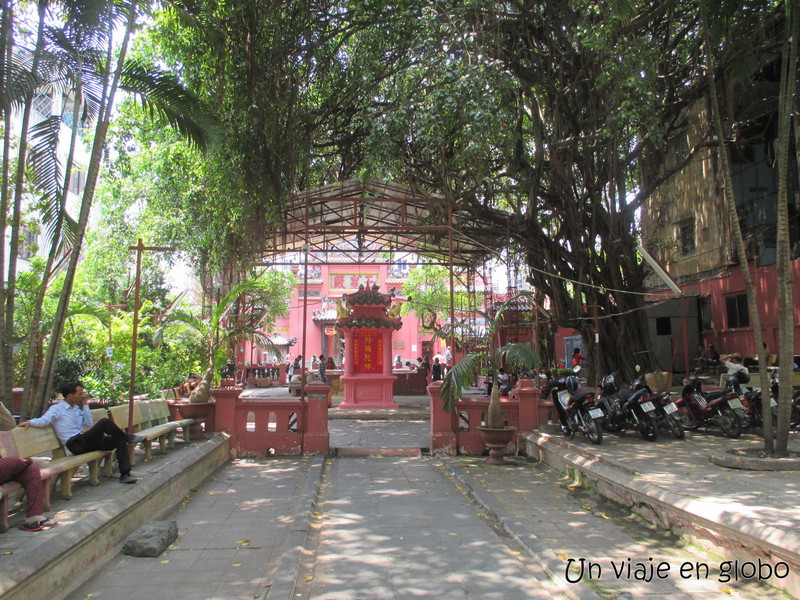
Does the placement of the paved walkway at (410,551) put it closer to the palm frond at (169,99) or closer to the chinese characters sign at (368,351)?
the palm frond at (169,99)

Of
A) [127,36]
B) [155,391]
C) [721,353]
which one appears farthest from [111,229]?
[721,353]

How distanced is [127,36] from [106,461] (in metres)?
5.17

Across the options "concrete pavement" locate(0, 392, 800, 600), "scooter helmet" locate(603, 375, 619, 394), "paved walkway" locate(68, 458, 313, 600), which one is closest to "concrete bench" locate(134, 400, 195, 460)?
"concrete pavement" locate(0, 392, 800, 600)

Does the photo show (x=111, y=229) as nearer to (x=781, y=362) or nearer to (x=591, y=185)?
(x=591, y=185)

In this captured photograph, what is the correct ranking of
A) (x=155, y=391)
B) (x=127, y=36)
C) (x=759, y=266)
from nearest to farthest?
(x=127, y=36) < (x=155, y=391) < (x=759, y=266)

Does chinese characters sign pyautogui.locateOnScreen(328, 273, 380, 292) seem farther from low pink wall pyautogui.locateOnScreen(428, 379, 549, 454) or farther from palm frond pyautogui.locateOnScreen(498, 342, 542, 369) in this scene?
palm frond pyautogui.locateOnScreen(498, 342, 542, 369)

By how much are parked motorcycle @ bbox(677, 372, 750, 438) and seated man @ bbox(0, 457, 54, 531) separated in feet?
29.2

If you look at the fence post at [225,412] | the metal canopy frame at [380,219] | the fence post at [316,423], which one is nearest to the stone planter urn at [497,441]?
the metal canopy frame at [380,219]

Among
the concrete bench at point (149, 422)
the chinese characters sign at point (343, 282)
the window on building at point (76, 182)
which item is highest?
the window on building at point (76, 182)

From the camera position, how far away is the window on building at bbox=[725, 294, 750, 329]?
15.4 meters

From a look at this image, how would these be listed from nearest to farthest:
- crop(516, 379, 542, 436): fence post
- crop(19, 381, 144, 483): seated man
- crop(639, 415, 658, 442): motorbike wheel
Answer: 1. crop(19, 381, 144, 483): seated man
2. crop(639, 415, 658, 442): motorbike wheel
3. crop(516, 379, 542, 436): fence post

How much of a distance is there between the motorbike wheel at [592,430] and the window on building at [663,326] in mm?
10852

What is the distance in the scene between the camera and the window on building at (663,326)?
18.2 m

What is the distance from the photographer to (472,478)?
26.3 feet
